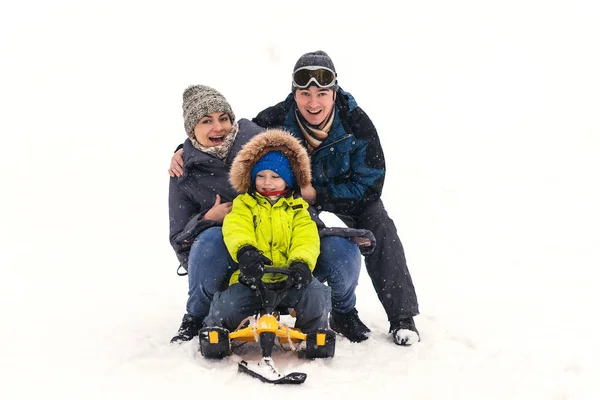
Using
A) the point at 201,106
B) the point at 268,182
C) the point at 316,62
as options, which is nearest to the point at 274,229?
the point at 268,182

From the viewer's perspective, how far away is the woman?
3.76m

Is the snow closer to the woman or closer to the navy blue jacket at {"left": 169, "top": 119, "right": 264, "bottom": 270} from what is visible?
the woman

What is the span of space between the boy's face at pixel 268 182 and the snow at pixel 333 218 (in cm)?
81

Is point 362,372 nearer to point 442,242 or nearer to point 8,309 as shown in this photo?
point 8,309

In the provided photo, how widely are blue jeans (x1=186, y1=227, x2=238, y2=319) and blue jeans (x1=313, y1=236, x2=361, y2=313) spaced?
443 millimetres

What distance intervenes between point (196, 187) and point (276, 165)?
58cm

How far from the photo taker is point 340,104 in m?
4.39

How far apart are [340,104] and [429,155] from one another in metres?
5.38

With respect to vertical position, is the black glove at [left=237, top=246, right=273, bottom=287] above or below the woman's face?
A: below

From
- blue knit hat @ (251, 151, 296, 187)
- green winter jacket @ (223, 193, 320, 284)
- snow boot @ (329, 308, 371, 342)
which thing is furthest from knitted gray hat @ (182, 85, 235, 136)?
snow boot @ (329, 308, 371, 342)

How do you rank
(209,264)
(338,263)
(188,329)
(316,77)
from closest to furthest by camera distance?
(209,264) < (338,263) < (188,329) < (316,77)

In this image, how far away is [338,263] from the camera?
3.83m

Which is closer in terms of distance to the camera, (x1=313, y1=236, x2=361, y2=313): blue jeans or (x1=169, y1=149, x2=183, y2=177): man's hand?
(x1=313, y1=236, x2=361, y2=313): blue jeans

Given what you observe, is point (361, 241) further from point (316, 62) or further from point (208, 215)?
point (316, 62)
